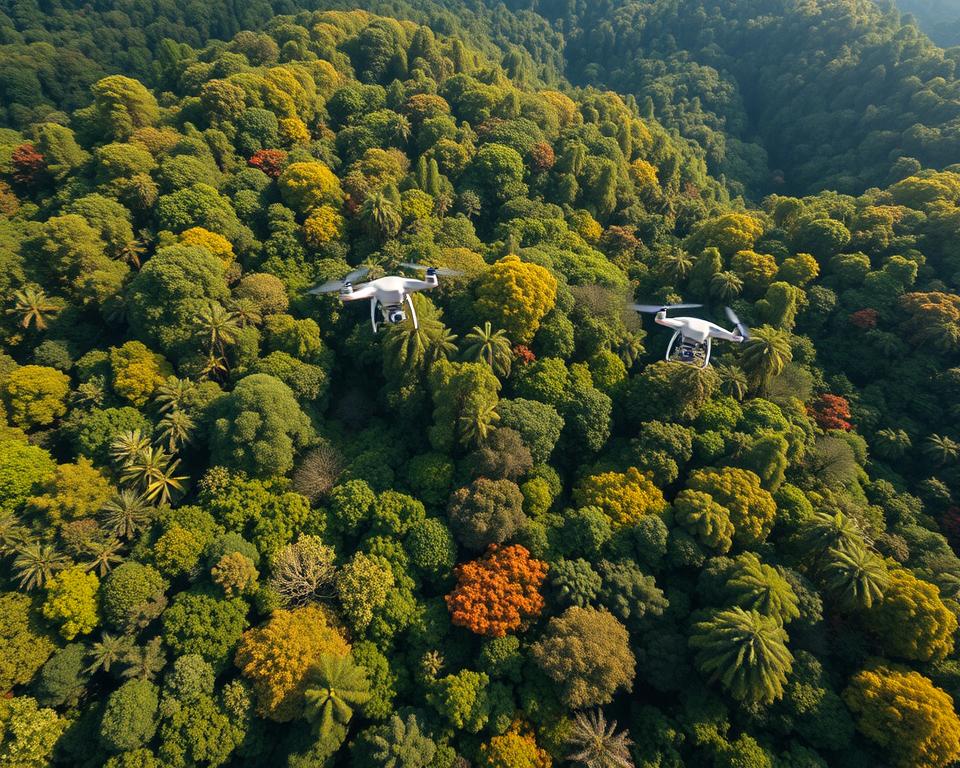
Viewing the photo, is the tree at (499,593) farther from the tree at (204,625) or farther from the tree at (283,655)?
the tree at (204,625)

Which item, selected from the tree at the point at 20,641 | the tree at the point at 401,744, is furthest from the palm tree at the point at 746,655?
the tree at the point at 20,641

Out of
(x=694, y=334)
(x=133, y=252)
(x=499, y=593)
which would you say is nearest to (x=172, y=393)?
(x=133, y=252)

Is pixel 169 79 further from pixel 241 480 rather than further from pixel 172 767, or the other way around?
pixel 172 767

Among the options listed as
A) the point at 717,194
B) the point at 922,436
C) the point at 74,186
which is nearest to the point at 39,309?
the point at 74,186

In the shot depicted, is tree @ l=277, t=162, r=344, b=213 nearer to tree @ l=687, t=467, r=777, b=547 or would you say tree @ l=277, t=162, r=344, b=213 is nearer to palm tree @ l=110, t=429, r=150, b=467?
palm tree @ l=110, t=429, r=150, b=467

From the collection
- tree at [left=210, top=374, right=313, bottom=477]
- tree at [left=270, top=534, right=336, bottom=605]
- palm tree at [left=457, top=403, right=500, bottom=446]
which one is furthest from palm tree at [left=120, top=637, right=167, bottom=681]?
palm tree at [left=457, top=403, right=500, bottom=446]

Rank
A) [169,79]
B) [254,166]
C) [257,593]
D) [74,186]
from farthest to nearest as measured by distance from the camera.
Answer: [169,79] → [254,166] → [74,186] → [257,593]
